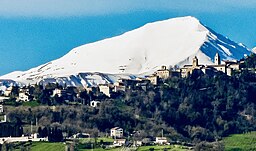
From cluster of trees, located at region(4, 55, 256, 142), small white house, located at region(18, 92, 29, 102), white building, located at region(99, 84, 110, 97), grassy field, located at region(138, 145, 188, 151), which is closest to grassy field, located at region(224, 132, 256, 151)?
cluster of trees, located at region(4, 55, 256, 142)

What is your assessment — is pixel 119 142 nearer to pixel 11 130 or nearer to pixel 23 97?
pixel 11 130

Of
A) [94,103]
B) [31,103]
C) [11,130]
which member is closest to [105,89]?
[94,103]

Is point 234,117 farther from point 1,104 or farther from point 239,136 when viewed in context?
point 1,104

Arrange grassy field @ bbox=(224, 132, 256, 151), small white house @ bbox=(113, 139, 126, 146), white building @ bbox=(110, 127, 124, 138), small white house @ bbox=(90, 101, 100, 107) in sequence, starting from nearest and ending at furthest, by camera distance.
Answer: small white house @ bbox=(113, 139, 126, 146), grassy field @ bbox=(224, 132, 256, 151), white building @ bbox=(110, 127, 124, 138), small white house @ bbox=(90, 101, 100, 107)

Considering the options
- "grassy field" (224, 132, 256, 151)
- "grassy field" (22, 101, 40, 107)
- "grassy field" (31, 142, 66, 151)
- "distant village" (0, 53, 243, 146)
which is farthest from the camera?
"grassy field" (22, 101, 40, 107)

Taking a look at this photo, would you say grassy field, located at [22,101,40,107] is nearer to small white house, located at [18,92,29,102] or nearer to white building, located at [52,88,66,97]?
small white house, located at [18,92,29,102]

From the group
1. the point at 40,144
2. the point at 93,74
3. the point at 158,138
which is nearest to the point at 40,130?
the point at 40,144
